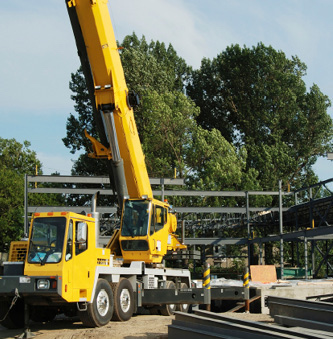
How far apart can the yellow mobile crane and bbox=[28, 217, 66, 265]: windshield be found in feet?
0.07

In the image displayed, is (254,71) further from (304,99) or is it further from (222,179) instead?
(222,179)

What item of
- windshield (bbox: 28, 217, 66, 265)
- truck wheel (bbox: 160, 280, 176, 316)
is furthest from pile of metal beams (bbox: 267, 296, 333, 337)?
windshield (bbox: 28, 217, 66, 265)

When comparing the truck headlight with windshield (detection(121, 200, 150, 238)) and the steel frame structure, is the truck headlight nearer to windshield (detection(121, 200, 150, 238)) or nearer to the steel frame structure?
windshield (detection(121, 200, 150, 238))

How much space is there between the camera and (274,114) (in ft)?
172

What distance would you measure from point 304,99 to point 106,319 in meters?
42.3

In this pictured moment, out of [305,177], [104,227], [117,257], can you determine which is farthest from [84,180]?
[305,177]

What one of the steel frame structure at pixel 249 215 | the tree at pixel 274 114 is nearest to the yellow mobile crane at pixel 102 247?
the steel frame structure at pixel 249 215

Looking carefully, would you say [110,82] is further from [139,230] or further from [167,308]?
[167,308]

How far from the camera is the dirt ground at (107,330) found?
12.1 m

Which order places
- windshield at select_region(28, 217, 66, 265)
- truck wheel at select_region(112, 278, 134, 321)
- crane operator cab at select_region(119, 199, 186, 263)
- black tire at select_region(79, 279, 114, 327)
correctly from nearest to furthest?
1. windshield at select_region(28, 217, 66, 265)
2. black tire at select_region(79, 279, 114, 327)
3. truck wheel at select_region(112, 278, 134, 321)
4. crane operator cab at select_region(119, 199, 186, 263)

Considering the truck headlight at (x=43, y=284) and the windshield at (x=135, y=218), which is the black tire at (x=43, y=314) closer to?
the truck headlight at (x=43, y=284)

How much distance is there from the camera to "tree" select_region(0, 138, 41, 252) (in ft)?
157

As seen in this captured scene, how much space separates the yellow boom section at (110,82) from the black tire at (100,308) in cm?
338

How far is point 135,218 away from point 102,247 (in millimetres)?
1420
